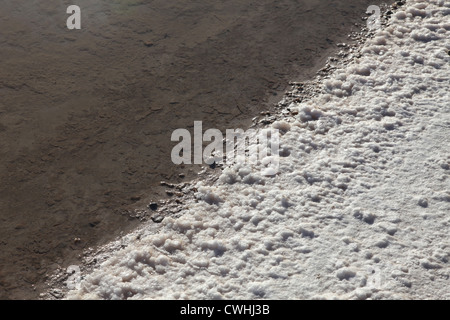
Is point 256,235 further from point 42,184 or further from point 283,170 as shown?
point 42,184

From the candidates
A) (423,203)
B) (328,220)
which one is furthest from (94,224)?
(423,203)

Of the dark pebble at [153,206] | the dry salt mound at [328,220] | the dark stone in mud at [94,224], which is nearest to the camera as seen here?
the dry salt mound at [328,220]

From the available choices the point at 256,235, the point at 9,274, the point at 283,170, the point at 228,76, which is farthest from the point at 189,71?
the point at 9,274

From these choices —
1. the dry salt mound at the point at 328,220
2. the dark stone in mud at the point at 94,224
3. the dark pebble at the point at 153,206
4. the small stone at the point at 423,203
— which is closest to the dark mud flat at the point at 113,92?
the dark stone in mud at the point at 94,224

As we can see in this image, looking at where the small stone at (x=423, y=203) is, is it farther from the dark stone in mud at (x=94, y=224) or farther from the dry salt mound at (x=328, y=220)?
the dark stone in mud at (x=94, y=224)

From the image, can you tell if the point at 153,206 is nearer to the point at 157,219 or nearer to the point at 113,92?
the point at 157,219

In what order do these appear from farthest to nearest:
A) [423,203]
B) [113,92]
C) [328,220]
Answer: [113,92] < [423,203] < [328,220]
